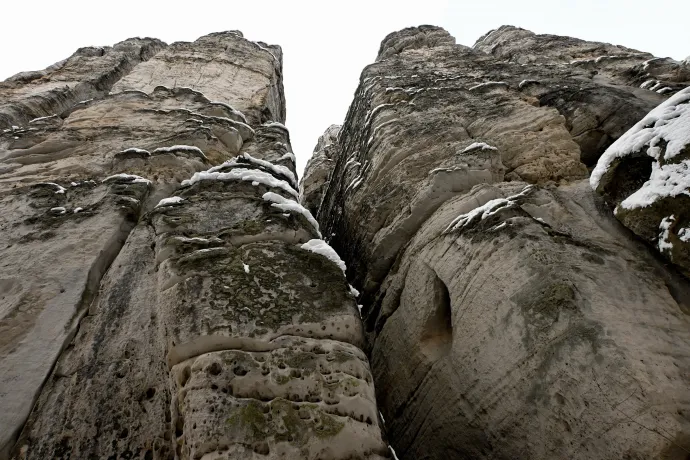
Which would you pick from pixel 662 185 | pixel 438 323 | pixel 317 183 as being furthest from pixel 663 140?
pixel 317 183

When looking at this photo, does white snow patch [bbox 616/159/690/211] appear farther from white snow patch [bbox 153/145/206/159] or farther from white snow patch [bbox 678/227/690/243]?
white snow patch [bbox 153/145/206/159]

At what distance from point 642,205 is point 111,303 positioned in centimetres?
722

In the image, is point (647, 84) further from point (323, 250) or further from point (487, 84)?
point (323, 250)

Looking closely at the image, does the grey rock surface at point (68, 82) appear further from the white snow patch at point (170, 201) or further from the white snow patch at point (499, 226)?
the white snow patch at point (499, 226)

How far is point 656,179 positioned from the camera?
5695 mm

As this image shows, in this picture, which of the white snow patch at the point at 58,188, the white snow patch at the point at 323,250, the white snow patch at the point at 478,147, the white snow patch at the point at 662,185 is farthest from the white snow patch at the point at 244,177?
the white snow patch at the point at 662,185

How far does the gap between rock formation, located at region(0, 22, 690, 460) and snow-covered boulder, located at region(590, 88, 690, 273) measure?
0.03 metres

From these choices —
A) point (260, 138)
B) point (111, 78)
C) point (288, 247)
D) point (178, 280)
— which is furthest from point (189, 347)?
point (111, 78)

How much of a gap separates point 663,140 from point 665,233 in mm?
1373

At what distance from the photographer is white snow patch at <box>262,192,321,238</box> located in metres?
7.66

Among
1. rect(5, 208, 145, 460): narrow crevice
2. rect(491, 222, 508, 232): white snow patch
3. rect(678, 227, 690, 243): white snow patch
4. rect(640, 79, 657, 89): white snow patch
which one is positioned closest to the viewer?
rect(5, 208, 145, 460): narrow crevice

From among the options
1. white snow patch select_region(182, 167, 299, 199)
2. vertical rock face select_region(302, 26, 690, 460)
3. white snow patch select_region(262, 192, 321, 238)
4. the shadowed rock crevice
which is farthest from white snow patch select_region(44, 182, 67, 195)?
the shadowed rock crevice

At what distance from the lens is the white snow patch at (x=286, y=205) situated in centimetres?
766

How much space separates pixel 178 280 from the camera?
605 centimetres
